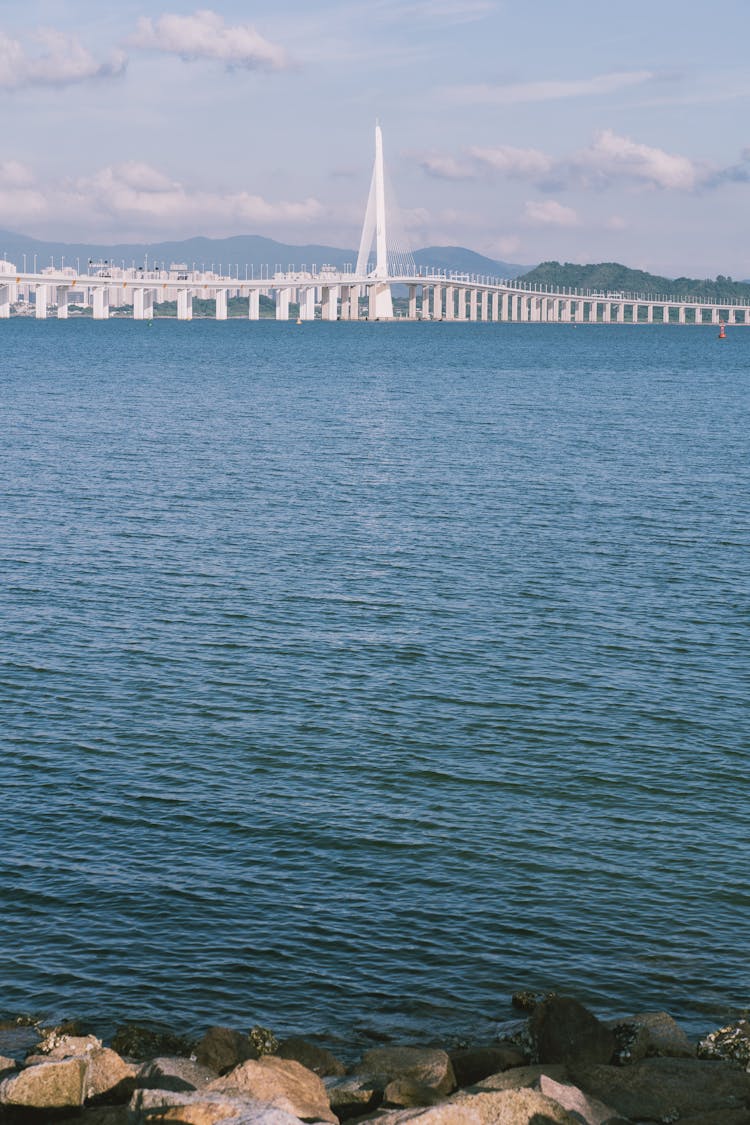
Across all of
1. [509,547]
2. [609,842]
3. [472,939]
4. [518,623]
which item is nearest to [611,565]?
[509,547]

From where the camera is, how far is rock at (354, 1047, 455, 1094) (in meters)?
11.0

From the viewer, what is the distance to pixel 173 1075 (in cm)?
1052

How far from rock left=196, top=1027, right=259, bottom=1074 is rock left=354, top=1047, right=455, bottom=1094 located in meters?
1.00

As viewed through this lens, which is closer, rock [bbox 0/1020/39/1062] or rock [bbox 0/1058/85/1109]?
rock [bbox 0/1058/85/1109]

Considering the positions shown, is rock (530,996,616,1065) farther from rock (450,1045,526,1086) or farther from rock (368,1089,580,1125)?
rock (368,1089,580,1125)

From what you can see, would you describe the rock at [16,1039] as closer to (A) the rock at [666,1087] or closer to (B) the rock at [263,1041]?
(B) the rock at [263,1041]

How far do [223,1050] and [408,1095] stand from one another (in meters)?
1.95

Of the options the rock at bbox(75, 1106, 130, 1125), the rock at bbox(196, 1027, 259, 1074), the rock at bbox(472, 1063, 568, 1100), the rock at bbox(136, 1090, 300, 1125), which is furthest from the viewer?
the rock at bbox(196, 1027, 259, 1074)

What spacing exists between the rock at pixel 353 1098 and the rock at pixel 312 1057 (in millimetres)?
677

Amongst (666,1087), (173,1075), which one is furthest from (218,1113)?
(666,1087)

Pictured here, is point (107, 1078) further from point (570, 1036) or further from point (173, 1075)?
point (570, 1036)

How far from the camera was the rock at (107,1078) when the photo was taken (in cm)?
1049

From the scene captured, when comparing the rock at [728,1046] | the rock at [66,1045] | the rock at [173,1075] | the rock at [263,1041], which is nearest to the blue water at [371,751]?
the rock at [263,1041]

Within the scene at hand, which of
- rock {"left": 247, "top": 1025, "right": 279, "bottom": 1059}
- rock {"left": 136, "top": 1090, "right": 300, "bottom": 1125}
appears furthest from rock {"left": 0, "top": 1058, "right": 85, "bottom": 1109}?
rock {"left": 247, "top": 1025, "right": 279, "bottom": 1059}
